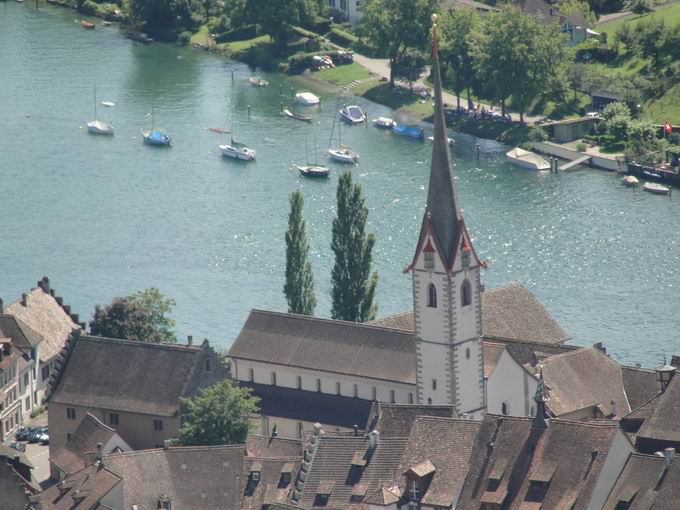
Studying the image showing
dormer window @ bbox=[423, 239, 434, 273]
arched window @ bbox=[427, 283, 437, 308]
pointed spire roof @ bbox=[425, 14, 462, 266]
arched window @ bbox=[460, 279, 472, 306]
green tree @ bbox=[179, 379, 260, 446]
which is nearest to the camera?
pointed spire roof @ bbox=[425, 14, 462, 266]

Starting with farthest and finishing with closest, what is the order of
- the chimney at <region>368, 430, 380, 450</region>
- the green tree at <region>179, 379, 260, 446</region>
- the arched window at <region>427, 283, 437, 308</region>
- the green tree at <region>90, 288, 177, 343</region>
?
the green tree at <region>90, 288, 177, 343</region>
the green tree at <region>179, 379, 260, 446</region>
the arched window at <region>427, 283, 437, 308</region>
the chimney at <region>368, 430, 380, 450</region>

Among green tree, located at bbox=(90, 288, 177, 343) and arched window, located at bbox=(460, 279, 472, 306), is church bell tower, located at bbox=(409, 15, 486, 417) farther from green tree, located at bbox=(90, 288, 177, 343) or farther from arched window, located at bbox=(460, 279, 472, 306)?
green tree, located at bbox=(90, 288, 177, 343)

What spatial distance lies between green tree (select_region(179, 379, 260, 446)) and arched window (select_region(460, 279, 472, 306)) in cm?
1466

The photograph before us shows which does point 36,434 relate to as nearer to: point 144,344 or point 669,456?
point 144,344

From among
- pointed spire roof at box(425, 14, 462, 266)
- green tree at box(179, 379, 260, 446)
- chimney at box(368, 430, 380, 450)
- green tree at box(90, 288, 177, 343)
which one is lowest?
green tree at box(90, 288, 177, 343)

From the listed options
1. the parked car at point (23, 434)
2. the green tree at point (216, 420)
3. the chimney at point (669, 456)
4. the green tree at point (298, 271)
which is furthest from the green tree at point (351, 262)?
the chimney at point (669, 456)

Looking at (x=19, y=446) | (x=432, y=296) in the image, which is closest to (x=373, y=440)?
(x=432, y=296)

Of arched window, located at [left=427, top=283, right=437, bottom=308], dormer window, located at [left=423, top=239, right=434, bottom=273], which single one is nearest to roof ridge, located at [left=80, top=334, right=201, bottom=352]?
arched window, located at [left=427, top=283, right=437, bottom=308]

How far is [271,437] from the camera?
158500mm

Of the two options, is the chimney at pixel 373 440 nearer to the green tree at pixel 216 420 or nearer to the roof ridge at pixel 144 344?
the green tree at pixel 216 420

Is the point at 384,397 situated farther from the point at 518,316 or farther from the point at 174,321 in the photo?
the point at 174,321

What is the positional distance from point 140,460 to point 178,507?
3788mm

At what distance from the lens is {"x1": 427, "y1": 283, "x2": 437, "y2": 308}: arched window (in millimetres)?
157250

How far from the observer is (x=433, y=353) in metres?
158
